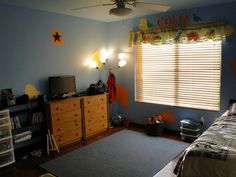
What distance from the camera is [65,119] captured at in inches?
151

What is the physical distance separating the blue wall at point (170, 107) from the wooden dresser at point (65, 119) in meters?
1.42

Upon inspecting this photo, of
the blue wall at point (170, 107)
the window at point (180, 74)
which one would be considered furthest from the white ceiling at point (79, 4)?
the window at point (180, 74)

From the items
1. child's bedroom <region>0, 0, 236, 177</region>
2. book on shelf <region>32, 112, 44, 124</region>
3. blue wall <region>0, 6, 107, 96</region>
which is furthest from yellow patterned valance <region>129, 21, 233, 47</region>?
book on shelf <region>32, 112, 44, 124</region>

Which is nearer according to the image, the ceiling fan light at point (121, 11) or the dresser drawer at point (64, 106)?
the ceiling fan light at point (121, 11)

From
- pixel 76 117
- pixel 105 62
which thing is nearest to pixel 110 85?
pixel 105 62

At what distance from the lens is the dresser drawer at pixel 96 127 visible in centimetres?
429

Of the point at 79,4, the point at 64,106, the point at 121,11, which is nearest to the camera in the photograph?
the point at 121,11

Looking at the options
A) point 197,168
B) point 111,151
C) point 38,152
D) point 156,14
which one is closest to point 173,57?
point 156,14

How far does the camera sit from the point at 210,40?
3750 mm

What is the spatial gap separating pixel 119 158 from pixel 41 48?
8.09 feet

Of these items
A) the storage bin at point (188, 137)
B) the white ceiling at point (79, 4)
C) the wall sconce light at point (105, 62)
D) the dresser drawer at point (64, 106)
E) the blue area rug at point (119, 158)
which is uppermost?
the white ceiling at point (79, 4)

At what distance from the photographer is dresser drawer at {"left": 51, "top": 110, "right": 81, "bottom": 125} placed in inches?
145

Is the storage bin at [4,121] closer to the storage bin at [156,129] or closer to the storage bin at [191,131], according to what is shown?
the storage bin at [156,129]

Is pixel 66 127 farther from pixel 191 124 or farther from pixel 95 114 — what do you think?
pixel 191 124
